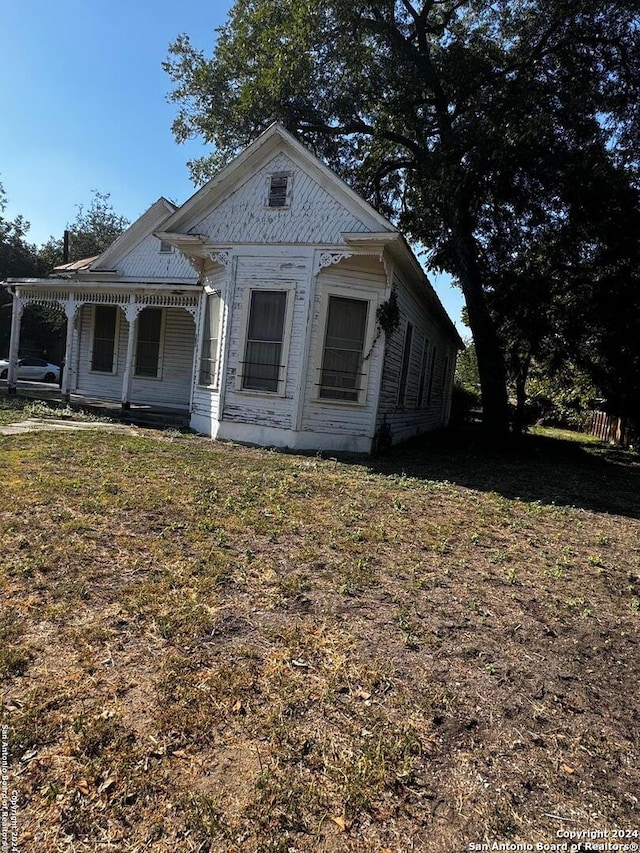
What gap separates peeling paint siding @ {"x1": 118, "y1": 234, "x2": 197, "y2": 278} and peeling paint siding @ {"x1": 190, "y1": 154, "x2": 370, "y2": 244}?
5279mm

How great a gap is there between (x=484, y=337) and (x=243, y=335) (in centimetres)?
792

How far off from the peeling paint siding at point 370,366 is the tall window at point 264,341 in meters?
0.67

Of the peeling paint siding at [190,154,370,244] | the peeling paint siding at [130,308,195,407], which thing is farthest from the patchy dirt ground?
the peeling paint siding at [130,308,195,407]

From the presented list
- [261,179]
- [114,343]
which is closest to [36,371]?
[114,343]

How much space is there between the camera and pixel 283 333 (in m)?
10.2

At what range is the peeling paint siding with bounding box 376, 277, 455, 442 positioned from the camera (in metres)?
11.1

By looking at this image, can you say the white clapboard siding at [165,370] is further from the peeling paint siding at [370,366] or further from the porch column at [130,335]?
the peeling paint siding at [370,366]

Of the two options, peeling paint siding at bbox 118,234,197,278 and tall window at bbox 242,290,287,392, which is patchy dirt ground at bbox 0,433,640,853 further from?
peeling paint siding at bbox 118,234,197,278

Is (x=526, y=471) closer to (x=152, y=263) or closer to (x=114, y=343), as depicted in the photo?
(x=114, y=343)

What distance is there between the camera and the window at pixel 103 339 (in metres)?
16.1

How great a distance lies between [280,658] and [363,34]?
15583mm

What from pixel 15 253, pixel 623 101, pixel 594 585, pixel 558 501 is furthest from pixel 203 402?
pixel 15 253

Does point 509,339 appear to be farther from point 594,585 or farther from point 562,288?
point 594,585

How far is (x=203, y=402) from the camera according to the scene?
11547 millimetres
